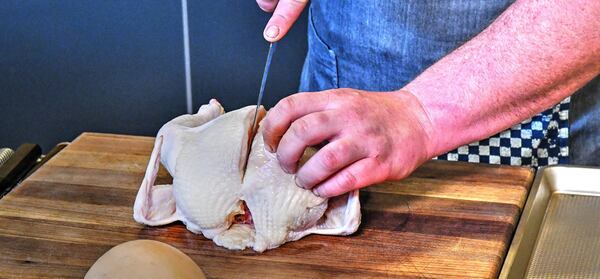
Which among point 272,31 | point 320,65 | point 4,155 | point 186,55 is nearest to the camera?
point 272,31

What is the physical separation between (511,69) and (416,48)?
0.99 ft

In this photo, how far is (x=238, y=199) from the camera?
1180 mm

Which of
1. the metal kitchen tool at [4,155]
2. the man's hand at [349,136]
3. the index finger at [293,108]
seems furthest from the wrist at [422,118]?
the metal kitchen tool at [4,155]

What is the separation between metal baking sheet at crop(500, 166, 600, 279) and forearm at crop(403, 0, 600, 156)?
16 centimetres

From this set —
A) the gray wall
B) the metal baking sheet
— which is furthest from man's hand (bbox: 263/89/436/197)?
the gray wall

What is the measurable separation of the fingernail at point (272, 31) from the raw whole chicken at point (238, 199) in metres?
0.14

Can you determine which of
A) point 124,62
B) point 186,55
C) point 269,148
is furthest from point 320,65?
point 124,62

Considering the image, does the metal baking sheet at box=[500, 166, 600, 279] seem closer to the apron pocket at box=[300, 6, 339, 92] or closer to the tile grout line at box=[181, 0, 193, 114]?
the apron pocket at box=[300, 6, 339, 92]

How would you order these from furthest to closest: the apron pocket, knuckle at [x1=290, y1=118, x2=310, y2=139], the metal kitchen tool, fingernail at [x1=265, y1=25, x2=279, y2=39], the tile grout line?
the tile grout line
the apron pocket
the metal kitchen tool
fingernail at [x1=265, y1=25, x2=279, y2=39]
knuckle at [x1=290, y1=118, x2=310, y2=139]

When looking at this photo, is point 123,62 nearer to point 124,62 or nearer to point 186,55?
point 124,62

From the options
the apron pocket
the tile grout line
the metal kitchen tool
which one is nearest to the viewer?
the metal kitchen tool

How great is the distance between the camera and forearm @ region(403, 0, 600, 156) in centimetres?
110

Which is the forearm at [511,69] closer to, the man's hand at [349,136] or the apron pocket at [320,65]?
the man's hand at [349,136]

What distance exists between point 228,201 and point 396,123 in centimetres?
27
